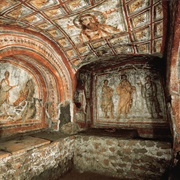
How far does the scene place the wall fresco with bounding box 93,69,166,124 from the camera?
5125mm

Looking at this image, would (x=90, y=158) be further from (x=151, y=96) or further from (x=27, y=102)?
(x=151, y=96)

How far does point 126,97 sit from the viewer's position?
18.2ft

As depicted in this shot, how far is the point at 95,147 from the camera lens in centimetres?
436

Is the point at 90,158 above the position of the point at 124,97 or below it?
below

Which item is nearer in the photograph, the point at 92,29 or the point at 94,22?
the point at 94,22

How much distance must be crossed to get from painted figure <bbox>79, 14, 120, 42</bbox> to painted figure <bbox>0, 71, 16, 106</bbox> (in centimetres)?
226

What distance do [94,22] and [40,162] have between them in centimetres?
342

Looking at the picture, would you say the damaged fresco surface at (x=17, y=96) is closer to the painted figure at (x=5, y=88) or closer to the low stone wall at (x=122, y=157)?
the painted figure at (x=5, y=88)

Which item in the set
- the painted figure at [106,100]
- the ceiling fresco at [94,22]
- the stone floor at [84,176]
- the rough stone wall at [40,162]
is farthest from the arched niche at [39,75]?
the painted figure at [106,100]

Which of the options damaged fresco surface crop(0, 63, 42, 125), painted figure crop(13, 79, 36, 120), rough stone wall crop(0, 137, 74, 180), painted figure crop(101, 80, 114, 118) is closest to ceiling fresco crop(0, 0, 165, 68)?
damaged fresco surface crop(0, 63, 42, 125)

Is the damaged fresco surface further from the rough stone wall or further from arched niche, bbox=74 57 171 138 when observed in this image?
arched niche, bbox=74 57 171 138

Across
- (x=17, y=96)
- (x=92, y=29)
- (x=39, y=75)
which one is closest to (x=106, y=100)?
(x=39, y=75)

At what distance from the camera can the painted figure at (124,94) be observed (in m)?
5.53

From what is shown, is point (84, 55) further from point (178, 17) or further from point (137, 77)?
point (178, 17)
